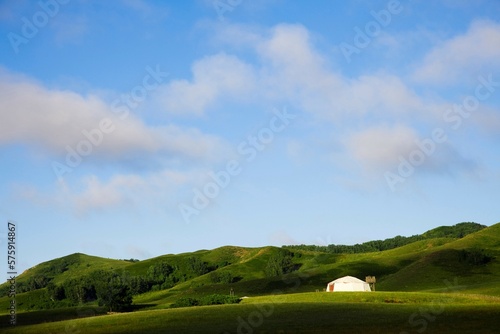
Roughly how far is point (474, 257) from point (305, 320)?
407 ft

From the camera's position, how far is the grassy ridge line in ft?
176

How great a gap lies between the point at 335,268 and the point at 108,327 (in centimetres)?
13944

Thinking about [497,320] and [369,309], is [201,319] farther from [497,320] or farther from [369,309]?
[497,320]

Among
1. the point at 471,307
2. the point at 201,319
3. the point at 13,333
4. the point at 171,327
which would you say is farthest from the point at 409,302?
the point at 13,333

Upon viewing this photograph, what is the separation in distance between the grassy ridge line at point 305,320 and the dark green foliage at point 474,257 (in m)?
92.7

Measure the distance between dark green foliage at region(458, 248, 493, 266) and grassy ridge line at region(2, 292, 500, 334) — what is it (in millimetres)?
92674

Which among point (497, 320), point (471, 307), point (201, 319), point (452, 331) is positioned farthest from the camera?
point (471, 307)

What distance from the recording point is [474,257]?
557 ft

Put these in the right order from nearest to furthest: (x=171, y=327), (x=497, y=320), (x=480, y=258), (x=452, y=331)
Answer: (x=452, y=331)
(x=497, y=320)
(x=171, y=327)
(x=480, y=258)

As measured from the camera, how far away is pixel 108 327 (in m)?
Answer: 62.2

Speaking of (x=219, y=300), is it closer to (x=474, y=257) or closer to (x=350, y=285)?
(x=350, y=285)

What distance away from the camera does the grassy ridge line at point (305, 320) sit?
53531 millimetres

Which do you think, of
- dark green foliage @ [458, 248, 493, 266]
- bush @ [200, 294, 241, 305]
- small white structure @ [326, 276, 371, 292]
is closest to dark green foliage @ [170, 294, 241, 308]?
bush @ [200, 294, 241, 305]

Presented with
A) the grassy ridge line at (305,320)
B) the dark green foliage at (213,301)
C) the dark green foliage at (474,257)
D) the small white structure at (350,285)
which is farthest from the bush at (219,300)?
the dark green foliage at (474,257)
